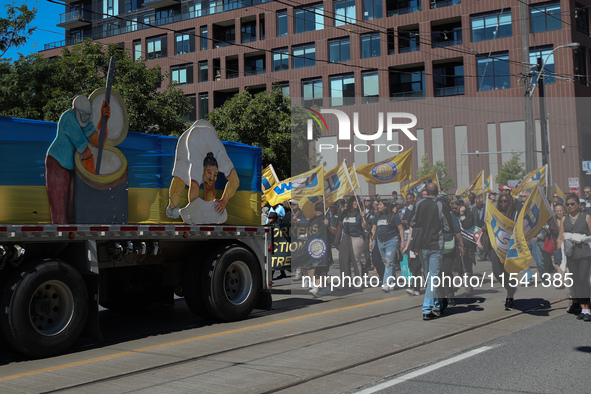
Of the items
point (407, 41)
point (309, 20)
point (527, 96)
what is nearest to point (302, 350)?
point (527, 96)

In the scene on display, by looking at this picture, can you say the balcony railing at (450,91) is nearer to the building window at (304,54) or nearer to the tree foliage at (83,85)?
the building window at (304,54)

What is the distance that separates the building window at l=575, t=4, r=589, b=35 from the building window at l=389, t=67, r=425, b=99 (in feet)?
34.8

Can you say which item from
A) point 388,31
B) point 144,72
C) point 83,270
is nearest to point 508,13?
point 388,31

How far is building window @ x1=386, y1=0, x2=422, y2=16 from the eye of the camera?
46031 mm

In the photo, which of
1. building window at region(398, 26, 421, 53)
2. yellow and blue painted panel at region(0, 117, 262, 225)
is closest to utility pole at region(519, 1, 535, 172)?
yellow and blue painted panel at region(0, 117, 262, 225)

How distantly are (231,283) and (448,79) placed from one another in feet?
124

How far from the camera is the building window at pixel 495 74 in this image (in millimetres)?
41750

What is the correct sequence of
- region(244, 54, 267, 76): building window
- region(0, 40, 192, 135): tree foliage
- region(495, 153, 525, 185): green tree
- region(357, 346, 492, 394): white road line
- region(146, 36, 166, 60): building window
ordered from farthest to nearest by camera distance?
1. region(146, 36, 166, 60): building window
2. region(244, 54, 267, 76): building window
3. region(495, 153, 525, 185): green tree
4. region(0, 40, 192, 135): tree foliage
5. region(357, 346, 492, 394): white road line

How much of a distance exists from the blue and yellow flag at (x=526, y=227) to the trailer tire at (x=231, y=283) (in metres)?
4.01

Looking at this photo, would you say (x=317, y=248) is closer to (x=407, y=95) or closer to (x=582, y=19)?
(x=407, y=95)

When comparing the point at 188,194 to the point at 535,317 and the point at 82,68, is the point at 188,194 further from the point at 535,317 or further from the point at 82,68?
the point at 82,68

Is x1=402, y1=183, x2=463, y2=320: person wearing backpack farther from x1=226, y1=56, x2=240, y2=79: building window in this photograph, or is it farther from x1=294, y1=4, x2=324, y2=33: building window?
x1=226, y1=56, x2=240, y2=79: building window

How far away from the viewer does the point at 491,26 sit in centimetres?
4344

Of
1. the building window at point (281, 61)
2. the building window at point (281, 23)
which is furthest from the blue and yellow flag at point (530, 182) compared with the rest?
the building window at point (281, 23)
